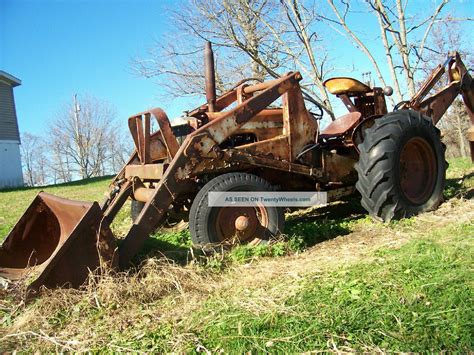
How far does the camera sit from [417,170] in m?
5.38

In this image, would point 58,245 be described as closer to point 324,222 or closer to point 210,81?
point 210,81

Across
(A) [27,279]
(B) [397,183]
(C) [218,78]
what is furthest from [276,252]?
(C) [218,78]

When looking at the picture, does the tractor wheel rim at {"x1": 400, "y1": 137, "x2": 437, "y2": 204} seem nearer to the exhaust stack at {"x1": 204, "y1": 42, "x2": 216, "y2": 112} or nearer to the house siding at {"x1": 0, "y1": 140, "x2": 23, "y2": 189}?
the exhaust stack at {"x1": 204, "y1": 42, "x2": 216, "y2": 112}

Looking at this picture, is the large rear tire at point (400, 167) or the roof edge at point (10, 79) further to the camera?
the roof edge at point (10, 79)

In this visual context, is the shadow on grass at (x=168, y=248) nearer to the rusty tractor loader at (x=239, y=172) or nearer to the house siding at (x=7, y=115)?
the rusty tractor loader at (x=239, y=172)

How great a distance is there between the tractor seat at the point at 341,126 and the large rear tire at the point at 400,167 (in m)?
0.46

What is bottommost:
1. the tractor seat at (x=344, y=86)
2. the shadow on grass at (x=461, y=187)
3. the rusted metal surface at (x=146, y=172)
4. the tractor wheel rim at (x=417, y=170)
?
the shadow on grass at (x=461, y=187)

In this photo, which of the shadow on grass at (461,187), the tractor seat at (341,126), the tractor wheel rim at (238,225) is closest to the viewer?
the tractor wheel rim at (238,225)

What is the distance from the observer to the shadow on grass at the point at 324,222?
4641 millimetres

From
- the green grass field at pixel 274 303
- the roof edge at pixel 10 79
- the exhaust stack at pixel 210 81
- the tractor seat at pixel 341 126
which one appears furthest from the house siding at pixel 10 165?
the green grass field at pixel 274 303

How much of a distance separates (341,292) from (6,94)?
2749cm

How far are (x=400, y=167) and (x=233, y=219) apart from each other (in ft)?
7.07

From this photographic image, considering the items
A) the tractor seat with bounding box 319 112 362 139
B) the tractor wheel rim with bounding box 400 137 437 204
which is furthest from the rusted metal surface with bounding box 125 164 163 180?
→ the tractor wheel rim with bounding box 400 137 437 204

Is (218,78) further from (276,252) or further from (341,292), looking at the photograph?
(341,292)
